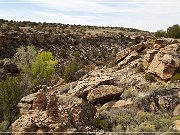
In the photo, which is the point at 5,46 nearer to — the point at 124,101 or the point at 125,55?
the point at 125,55

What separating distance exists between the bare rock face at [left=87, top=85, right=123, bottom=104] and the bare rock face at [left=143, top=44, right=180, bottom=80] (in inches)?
142

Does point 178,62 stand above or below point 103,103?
above

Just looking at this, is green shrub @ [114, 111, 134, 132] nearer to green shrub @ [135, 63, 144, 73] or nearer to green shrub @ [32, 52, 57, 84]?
green shrub @ [135, 63, 144, 73]

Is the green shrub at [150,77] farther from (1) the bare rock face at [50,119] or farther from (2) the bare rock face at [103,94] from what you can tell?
(1) the bare rock face at [50,119]

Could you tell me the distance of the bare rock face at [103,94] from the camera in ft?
65.5

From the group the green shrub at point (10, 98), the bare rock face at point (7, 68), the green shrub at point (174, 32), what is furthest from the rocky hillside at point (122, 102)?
the bare rock face at point (7, 68)

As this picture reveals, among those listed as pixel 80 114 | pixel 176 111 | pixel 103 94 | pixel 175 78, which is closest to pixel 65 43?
pixel 175 78

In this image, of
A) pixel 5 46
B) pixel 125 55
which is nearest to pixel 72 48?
pixel 5 46

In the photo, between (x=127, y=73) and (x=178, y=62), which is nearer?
(x=178, y=62)

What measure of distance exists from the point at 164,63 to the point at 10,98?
9.38m

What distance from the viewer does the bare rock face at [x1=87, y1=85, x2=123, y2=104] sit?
65.5 feet

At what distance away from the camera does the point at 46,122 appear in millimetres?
13812

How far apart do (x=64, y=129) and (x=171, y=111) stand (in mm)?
6806

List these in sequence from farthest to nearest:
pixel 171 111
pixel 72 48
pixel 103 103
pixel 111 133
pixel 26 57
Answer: pixel 72 48
pixel 26 57
pixel 103 103
pixel 171 111
pixel 111 133
